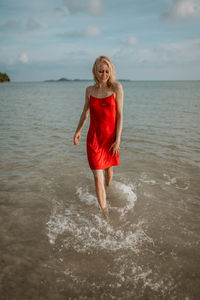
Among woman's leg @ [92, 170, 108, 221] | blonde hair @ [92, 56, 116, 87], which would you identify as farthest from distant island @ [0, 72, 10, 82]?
woman's leg @ [92, 170, 108, 221]

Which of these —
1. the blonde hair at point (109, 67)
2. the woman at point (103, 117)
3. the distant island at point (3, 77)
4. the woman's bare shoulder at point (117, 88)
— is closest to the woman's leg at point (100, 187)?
the woman at point (103, 117)

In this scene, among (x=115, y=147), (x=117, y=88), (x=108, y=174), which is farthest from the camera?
(x=108, y=174)

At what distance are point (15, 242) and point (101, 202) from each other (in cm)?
147

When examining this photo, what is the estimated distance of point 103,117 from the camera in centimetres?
374

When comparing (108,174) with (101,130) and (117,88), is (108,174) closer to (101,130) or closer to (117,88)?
(101,130)

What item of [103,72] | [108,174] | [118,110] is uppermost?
[103,72]

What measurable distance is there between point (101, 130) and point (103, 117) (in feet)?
0.77

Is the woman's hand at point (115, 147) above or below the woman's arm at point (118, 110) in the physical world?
below

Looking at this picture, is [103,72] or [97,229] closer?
[103,72]

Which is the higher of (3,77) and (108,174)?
(3,77)

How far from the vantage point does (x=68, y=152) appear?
7715 millimetres

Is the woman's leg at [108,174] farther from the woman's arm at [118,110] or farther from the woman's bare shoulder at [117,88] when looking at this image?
the woman's bare shoulder at [117,88]

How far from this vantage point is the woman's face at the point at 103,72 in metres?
3.50

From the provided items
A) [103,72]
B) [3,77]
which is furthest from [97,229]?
[3,77]
